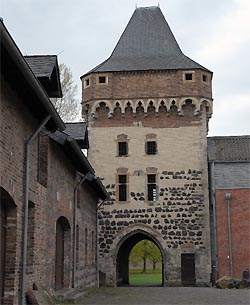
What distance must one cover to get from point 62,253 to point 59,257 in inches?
12.1

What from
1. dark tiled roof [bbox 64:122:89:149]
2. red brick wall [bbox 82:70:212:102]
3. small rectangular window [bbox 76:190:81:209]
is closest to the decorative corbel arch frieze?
red brick wall [bbox 82:70:212:102]

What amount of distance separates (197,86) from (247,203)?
22.1ft

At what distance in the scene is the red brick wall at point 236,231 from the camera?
1009 inches

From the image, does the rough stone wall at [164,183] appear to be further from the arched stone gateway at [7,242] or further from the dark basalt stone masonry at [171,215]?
the arched stone gateway at [7,242]

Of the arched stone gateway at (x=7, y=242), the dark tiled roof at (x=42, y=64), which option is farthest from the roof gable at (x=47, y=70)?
the arched stone gateway at (x=7, y=242)

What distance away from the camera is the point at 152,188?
91.0 ft

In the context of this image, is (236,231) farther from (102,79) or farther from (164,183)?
(102,79)

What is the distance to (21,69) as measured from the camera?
805 cm

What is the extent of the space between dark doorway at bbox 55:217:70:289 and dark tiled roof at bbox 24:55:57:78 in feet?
16.0

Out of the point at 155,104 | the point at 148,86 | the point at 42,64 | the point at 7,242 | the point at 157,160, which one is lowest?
the point at 7,242

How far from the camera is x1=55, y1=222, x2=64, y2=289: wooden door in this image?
587 inches

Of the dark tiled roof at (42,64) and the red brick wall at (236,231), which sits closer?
the dark tiled roof at (42,64)

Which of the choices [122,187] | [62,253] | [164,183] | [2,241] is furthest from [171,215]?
[2,241]

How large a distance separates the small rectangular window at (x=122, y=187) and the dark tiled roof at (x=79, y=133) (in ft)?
28.6
